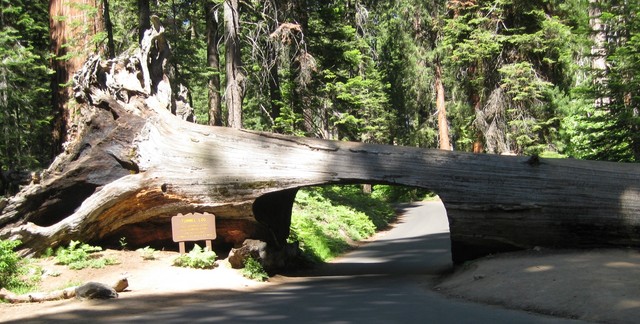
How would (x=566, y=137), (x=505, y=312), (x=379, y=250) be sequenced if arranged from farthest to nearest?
(x=566, y=137)
(x=379, y=250)
(x=505, y=312)

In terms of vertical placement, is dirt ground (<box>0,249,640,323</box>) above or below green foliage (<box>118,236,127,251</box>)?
below

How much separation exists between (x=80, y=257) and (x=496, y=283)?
782 cm

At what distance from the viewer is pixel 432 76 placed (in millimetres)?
38125

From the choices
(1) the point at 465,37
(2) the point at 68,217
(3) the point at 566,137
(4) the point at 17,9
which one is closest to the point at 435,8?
(1) the point at 465,37

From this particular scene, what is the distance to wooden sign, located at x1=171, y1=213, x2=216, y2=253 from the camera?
11453mm

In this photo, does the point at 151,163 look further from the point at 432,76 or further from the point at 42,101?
the point at 432,76

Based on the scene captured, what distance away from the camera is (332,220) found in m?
22.6

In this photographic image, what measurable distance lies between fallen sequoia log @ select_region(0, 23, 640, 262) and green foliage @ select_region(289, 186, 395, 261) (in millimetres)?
4554

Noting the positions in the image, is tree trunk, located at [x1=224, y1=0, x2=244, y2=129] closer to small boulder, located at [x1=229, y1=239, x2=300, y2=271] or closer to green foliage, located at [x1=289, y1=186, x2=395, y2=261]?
green foliage, located at [x1=289, y1=186, x2=395, y2=261]

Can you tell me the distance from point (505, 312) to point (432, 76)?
1265 inches

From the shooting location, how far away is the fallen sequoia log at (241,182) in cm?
1062

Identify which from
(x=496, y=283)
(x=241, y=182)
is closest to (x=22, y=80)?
(x=241, y=182)

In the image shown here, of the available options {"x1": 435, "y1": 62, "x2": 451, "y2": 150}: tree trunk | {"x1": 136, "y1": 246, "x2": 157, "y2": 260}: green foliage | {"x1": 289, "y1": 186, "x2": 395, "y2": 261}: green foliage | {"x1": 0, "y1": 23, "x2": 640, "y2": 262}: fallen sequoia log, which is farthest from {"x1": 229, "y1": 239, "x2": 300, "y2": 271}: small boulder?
{"x1": 435, "y1": 62, "x2": 451, "y2": 150}: tree trunk

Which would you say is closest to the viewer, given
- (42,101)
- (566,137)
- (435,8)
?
(566,137)
